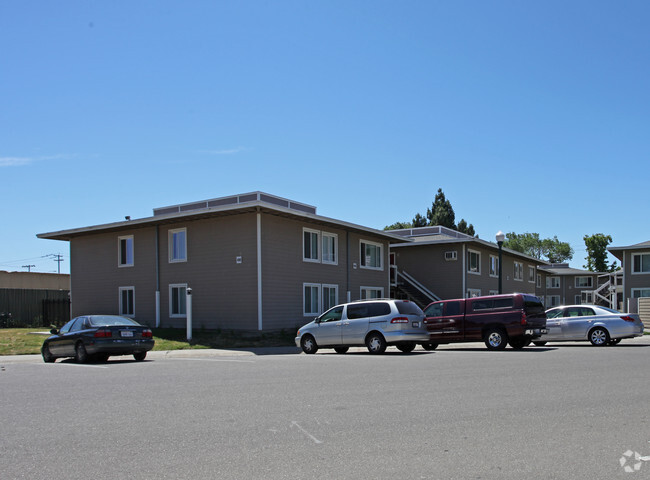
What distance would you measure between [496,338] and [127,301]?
1775 centimetres

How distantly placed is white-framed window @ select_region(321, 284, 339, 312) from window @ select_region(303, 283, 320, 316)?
49 centimetres

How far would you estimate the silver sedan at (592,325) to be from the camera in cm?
2162

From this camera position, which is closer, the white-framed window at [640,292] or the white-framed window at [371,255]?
the white-framed window at [371,255]

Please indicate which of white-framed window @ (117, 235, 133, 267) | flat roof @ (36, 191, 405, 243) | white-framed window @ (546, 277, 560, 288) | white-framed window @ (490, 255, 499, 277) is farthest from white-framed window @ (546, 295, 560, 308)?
white-framed window @ (117, 235, 133, 267)

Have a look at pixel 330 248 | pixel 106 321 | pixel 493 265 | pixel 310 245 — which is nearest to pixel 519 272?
pixel 493 265

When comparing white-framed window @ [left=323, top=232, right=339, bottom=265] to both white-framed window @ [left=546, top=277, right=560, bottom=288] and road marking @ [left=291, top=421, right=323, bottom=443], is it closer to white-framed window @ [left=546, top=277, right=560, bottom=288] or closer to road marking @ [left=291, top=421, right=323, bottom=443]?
road marking @ [left=291, top=421, right=323, bottom=443]

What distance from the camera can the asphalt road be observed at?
591 centimetres

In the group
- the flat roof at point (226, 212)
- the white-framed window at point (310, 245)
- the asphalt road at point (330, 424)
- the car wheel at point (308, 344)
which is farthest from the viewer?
the white-framed window at point (310, 245)

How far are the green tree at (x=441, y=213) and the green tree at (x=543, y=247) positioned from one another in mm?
47170

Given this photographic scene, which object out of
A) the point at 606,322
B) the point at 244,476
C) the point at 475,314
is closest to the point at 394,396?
the point at 244,476

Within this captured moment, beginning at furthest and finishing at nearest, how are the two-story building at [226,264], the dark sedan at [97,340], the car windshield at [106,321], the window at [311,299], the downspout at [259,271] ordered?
1. the window at [311,299]
2. the two-story building at [226,264]
3. the downspout at [259,271]
4. the car windshield at [106,321]
5. the dark sedan at [97,340]

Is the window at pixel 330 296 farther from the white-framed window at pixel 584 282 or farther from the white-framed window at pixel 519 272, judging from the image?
the white-framed window at pixel 584 282

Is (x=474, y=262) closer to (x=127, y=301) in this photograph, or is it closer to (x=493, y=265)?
(x=493, y=265)

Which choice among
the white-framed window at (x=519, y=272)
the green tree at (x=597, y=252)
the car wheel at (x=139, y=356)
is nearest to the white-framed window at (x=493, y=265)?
the white-framed window at (x=519, y=272)
